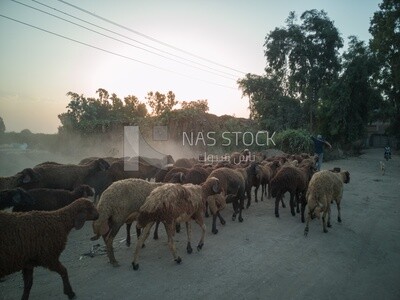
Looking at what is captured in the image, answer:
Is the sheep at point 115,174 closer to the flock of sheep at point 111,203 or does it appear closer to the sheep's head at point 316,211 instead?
the flock of sheep at point 111,203

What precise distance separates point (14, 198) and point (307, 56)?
39.9m

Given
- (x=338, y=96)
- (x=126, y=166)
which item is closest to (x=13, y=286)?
(x=126, y=166)

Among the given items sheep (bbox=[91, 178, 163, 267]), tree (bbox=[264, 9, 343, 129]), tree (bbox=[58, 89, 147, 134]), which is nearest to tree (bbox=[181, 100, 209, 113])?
tree (bbox=[58, 89, 147, 134])

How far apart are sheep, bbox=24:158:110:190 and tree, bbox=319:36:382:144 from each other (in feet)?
89.5

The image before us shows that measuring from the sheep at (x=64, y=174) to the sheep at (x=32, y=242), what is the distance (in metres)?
4.66

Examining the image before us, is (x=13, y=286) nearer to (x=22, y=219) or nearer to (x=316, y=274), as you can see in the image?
(x=22, y=219)

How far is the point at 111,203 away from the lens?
5676 millimetres

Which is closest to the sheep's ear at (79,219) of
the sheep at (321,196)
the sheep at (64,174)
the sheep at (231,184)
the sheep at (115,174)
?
the sheep at (231,184)

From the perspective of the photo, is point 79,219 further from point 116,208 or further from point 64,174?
point 64,174

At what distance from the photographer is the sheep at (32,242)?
4117 mm

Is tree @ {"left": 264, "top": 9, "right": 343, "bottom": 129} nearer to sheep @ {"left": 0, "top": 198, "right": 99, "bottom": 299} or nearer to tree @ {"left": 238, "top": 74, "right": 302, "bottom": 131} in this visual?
tree @ {"left": 238, "top": 74, "right": 302, "bottom": 131}

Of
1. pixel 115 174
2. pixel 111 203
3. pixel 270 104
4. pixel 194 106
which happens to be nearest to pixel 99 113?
pixel 194 106

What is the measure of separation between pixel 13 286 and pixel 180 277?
3.11m

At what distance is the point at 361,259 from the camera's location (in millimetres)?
6074
